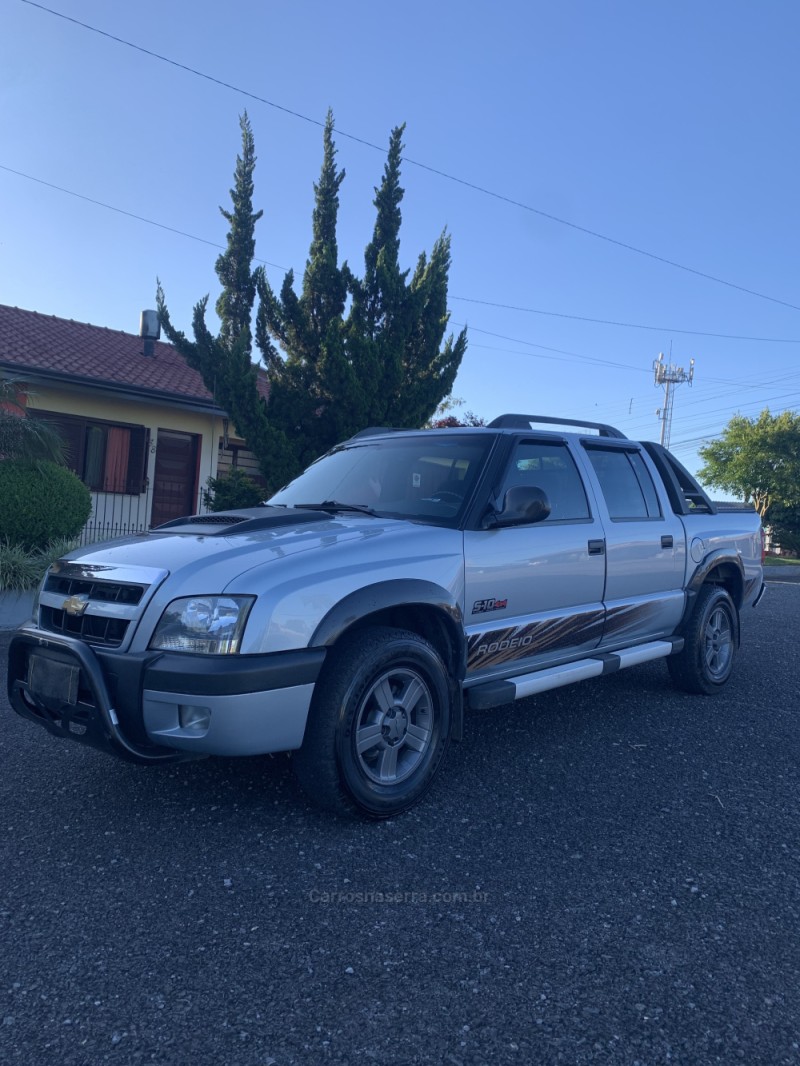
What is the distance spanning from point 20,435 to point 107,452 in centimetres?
559

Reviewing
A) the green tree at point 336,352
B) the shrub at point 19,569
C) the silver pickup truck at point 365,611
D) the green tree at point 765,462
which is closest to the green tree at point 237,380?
the green tree at point 336,352

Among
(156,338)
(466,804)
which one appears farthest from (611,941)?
(156,338)

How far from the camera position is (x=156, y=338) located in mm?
18375

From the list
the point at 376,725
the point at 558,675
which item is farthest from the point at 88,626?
the point at 558,675

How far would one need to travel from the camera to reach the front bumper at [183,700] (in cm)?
312

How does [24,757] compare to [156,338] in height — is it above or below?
below

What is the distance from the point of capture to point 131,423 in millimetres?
Result: 15336

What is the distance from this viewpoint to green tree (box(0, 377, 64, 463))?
9.65 metres

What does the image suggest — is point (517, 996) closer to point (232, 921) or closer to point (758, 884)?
point (232, 921)

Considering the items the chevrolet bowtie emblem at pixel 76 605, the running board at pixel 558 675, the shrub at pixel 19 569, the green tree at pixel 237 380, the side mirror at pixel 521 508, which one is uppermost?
the green tree at pixel 237 380

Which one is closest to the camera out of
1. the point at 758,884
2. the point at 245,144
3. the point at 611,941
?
the point at 611,941

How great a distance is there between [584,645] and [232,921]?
2.73m

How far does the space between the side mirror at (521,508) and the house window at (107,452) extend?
1201 centimetres

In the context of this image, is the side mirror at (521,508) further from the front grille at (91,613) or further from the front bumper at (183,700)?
the front grille at (91,613)
